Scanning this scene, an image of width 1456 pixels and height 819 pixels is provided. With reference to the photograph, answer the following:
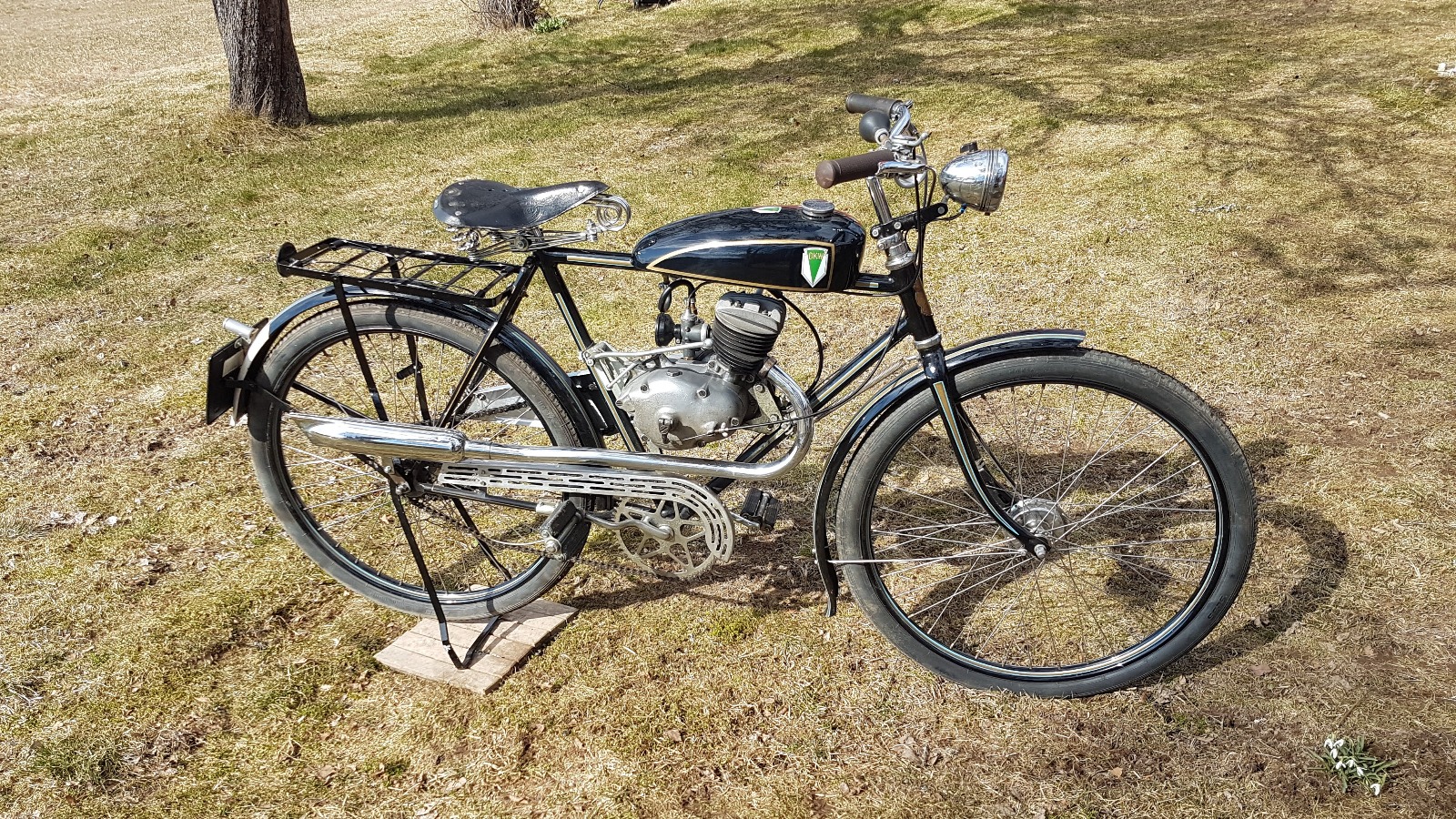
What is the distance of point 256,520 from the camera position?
383cm

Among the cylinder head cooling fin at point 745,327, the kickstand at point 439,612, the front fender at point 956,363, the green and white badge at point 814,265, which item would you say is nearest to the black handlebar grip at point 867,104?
the green and white badge at point 814,265

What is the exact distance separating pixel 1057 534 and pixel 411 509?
2.23 meters

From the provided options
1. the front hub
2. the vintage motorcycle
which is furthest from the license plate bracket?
the front hub

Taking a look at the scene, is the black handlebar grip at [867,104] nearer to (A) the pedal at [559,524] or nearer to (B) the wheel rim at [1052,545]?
(B) the wheel rim at [1052,545]

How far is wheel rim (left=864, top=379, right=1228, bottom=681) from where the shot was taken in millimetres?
2854

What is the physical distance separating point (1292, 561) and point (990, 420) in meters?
1.20

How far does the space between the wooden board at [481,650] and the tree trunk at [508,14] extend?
10.1 m

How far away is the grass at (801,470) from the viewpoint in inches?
107

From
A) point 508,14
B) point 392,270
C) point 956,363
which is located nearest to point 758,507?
point 956,363

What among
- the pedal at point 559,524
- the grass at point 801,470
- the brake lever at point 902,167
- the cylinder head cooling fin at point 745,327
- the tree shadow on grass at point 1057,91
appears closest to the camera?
the brake lever at point 902,167

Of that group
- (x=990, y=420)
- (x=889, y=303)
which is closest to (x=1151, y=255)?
Answer: (x=889, y=303)

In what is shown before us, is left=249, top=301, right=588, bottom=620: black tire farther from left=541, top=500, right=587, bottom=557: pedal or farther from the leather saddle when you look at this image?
the leather saddle

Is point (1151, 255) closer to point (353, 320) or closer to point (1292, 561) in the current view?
point (1292, 561)

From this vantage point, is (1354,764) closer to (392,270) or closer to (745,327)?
(745,327)
